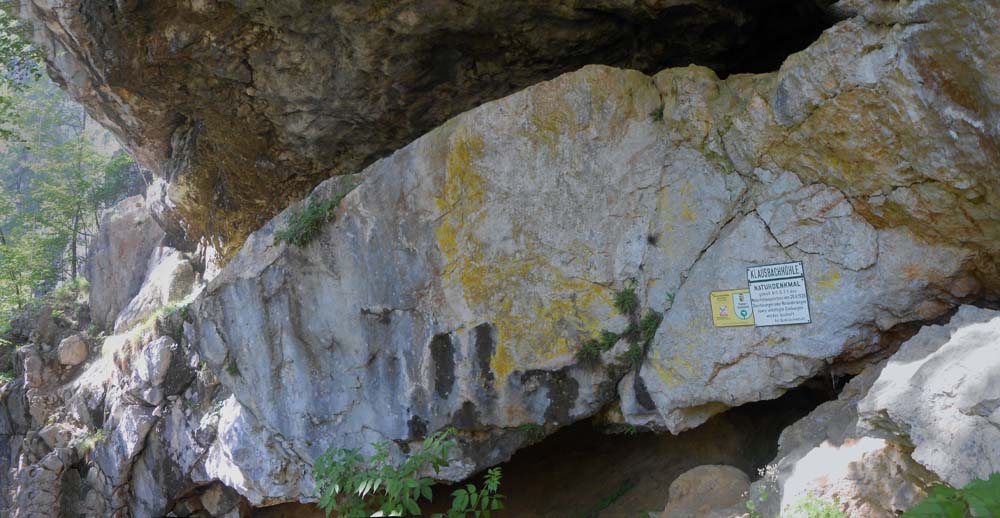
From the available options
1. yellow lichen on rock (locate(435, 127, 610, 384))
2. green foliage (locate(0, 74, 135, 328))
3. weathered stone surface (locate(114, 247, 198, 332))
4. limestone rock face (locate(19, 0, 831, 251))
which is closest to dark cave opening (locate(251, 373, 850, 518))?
yellow lichen on rock (locate(435, 127, 610, 384))

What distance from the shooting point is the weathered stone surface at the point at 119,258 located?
14484 millimetres

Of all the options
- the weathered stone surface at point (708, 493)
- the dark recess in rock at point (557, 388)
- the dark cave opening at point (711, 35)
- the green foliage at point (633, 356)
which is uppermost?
the dark cave opening at point (711, 35)

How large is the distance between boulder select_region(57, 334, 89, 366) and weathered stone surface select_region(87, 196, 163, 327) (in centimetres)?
127

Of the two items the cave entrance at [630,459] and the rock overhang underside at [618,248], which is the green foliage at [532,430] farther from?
the cave entrance at [630,459]

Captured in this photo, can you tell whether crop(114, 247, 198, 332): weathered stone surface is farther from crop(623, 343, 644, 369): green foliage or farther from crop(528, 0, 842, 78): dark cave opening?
crop(623, 343, 644, 369): green foliage

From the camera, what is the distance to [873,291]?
15.1ft

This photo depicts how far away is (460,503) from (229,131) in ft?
21.4

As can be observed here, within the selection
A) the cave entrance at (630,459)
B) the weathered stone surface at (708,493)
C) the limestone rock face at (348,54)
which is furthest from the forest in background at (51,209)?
the weathered stone surface at (708,493)

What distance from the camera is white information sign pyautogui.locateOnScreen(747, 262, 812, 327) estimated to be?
4.83m

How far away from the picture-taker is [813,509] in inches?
150

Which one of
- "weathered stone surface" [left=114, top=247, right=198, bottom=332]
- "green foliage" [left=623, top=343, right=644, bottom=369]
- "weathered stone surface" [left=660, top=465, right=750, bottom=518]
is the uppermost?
"weathered stone surface" [left=114, top=247, right=198, bottom=332]

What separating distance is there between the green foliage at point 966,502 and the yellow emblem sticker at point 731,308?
6.92 feet

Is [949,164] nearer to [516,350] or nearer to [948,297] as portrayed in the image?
[948,297]

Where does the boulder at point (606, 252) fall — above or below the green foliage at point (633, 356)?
above
